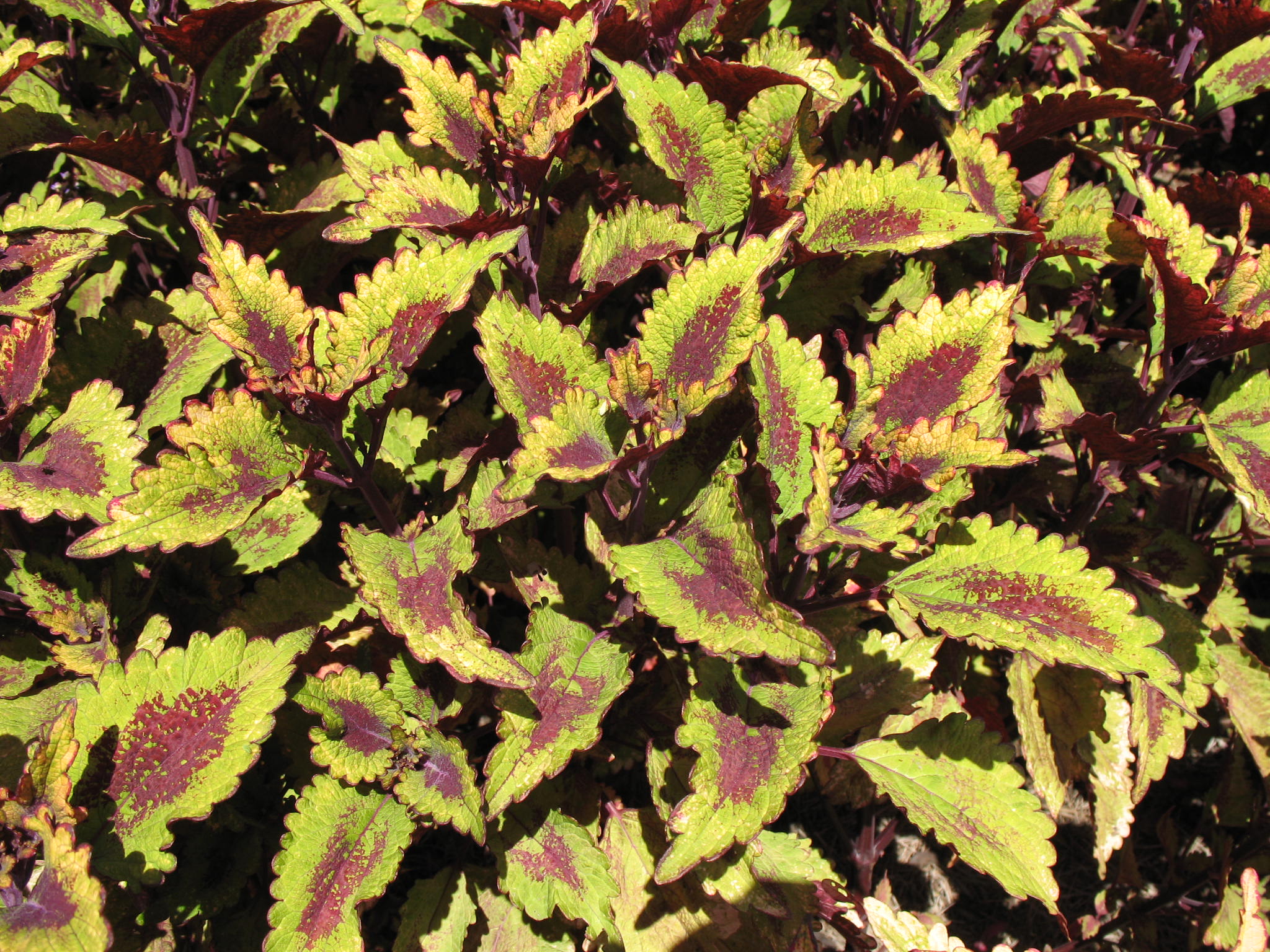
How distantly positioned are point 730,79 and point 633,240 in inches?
16.8

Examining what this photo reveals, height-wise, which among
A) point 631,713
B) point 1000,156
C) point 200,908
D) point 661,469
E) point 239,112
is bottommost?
point 200,908

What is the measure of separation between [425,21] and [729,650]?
6.66 feet

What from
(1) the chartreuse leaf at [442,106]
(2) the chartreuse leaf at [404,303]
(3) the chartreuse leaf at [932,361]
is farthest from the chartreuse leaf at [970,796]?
(1) the chartreuse leaf at [442,106]

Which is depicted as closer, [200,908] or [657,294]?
[657,294]

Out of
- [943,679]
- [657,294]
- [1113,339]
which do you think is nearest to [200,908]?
[657,294]

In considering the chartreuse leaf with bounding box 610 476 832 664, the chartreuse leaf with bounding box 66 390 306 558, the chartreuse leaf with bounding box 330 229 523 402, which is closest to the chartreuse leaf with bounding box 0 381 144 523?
the chartreuse leaf with bounding box 66 390 306 558

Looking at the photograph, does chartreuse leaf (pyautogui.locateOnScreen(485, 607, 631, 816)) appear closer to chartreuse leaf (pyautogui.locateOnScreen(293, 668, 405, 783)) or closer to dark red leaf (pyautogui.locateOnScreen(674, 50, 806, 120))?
chartreuse leaf (pyautogui.locateOnScreen(293, 668, 405, 783))

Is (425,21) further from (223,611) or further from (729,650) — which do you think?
(729,650)

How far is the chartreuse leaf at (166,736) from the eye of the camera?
163cm

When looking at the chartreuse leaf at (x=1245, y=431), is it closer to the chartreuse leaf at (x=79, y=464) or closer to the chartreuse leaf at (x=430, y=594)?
the chartreuse leaf at (x=430, y=594)

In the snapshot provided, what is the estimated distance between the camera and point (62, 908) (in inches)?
56.2

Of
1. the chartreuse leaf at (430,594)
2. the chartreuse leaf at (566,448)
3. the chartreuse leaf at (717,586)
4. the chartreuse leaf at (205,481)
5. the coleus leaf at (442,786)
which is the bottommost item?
the coleus leaf at (442,786)

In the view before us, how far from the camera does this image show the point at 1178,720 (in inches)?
91.4

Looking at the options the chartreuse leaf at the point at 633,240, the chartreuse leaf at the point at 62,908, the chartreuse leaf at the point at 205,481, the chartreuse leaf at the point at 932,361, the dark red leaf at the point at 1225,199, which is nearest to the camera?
the chartreuse leaf at the point at 62,908
